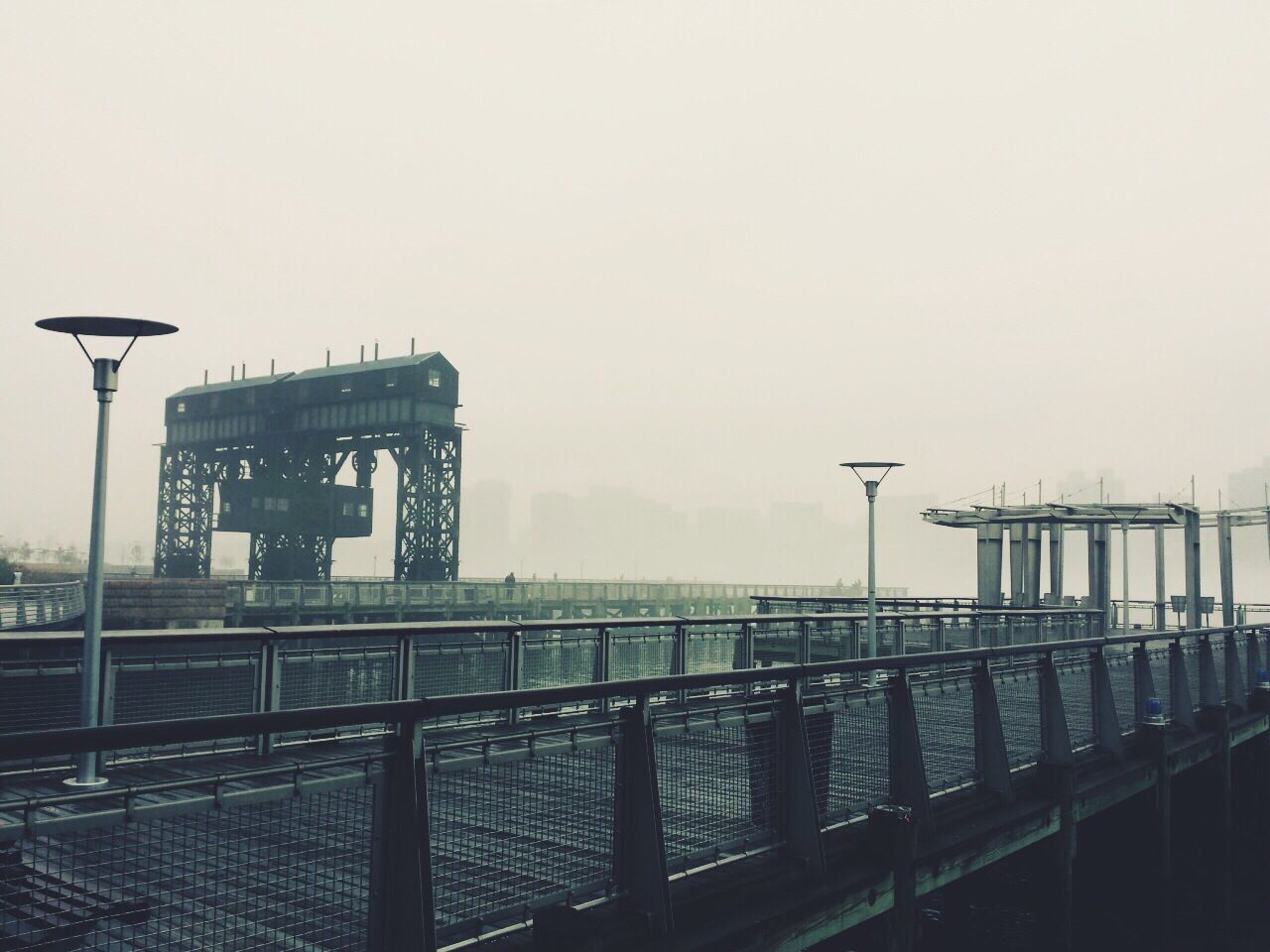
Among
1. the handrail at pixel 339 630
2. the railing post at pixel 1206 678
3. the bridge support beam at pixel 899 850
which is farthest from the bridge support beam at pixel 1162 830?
the bridge support beam at pixel 899 850

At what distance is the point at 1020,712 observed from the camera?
10.3m

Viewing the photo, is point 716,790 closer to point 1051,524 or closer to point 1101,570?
point 1051,524

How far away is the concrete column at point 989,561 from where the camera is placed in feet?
117

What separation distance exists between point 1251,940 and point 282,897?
14389mm

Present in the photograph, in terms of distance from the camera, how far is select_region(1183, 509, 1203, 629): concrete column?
123ft

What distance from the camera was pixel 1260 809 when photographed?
1920 centimetres

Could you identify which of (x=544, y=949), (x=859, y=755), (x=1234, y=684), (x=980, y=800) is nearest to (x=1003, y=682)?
(x=980, y=800)

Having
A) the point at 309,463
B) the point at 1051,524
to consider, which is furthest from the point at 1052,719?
the point at 309,463

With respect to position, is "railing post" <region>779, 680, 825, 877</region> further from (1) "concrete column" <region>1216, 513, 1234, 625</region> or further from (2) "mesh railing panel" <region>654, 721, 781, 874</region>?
(1) "concrete column" <region>1216, 513, 1234, 625</region>

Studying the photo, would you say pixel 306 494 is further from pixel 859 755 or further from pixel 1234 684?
pixel 859 755

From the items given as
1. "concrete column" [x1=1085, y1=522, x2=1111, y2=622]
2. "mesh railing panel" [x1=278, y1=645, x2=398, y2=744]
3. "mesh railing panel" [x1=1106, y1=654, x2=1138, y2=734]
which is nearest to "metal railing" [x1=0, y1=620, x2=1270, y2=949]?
"mesh railing panel" [x1=278, y1=645, x2=398, y2=744]

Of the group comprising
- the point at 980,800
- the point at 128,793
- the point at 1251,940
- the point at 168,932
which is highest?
the point at 128,793

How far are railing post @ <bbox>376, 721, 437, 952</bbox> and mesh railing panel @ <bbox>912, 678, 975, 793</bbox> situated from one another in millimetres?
5010

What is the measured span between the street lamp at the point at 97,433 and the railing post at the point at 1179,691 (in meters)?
13.6
